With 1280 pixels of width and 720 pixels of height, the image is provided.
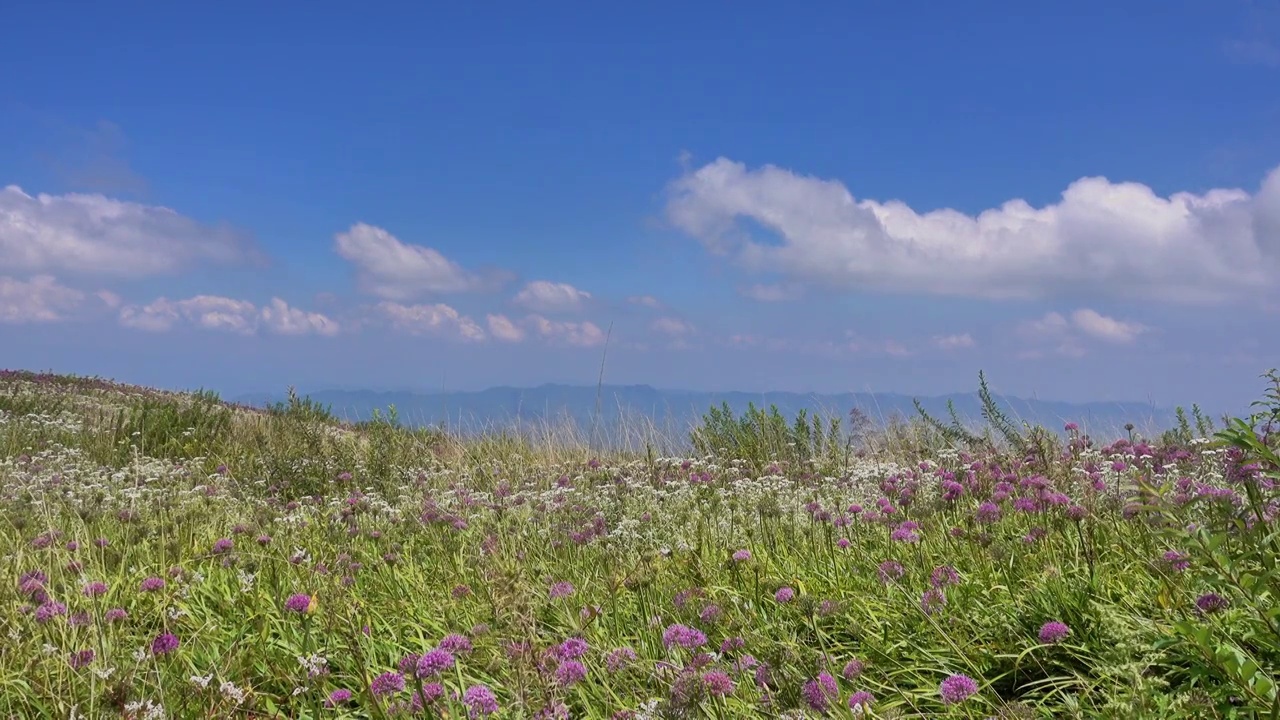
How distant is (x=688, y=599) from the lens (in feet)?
11.8

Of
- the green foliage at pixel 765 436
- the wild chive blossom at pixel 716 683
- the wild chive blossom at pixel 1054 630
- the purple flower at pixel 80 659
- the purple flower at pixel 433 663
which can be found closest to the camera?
the wild chive blossom at pixel 716 683

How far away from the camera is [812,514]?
4.82m

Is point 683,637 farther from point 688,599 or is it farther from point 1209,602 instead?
point 1209,602

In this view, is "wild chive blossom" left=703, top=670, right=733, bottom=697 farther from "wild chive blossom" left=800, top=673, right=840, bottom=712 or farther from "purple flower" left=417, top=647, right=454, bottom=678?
"purple flower" left=417, top=647, right=454, bottom=678

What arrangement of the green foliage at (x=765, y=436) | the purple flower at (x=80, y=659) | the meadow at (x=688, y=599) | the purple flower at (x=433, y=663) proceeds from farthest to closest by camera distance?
1. the green foliage at (x=765, y=436)
2. the purple flower at (x=80, y=659)
3. the meadow at (x=688, y=599)
4. the purple flower at (x=433, y=663)

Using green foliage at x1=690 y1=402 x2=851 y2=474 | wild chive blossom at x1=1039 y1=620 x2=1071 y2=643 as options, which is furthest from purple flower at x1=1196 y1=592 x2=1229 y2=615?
green foliage at x1=690 y1=402 x2=851 y2=474

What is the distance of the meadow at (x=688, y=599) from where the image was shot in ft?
7.88

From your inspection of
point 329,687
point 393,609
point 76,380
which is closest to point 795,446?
point 393,609

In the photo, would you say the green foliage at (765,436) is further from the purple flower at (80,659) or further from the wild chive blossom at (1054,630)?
the purple flower at (80,659)

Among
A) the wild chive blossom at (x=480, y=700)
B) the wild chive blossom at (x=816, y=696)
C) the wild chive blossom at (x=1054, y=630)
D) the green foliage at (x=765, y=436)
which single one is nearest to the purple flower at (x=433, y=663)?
the wild chive blossom at (x=480, y=700)

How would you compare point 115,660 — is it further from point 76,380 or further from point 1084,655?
point 76,380

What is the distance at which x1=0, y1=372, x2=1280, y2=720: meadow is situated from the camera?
2.40 metres

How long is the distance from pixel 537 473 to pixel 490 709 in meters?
6.38

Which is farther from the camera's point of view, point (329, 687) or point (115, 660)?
point (329, 687)
